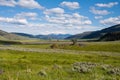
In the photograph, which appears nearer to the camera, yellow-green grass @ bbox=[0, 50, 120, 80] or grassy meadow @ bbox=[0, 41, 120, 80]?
yellow-green grass @ bbox=[0, 50, 120, 80]

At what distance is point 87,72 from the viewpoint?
52.1 ft

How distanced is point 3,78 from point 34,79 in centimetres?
142

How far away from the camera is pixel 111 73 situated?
54.1 ft

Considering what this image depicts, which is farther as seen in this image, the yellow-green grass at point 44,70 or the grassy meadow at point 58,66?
the grassy meadow at point 58,66

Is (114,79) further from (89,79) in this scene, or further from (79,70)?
(79,70)

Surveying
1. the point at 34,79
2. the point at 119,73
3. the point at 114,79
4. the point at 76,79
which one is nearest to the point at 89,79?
the point at 76,79

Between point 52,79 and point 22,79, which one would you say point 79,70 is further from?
point 22,79

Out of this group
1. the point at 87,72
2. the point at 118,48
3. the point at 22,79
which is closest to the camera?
the point at 22,79

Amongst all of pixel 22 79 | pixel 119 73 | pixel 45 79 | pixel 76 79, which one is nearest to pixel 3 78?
pixel 22 79

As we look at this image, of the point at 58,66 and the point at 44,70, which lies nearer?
the point at 44,70

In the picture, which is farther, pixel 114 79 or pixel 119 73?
pixel 119 73

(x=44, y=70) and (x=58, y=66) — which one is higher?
(x=44, y=70)

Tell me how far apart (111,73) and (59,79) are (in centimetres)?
540

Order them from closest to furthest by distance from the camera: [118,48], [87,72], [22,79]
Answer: [22,79] → [87,72] → [118,48]
